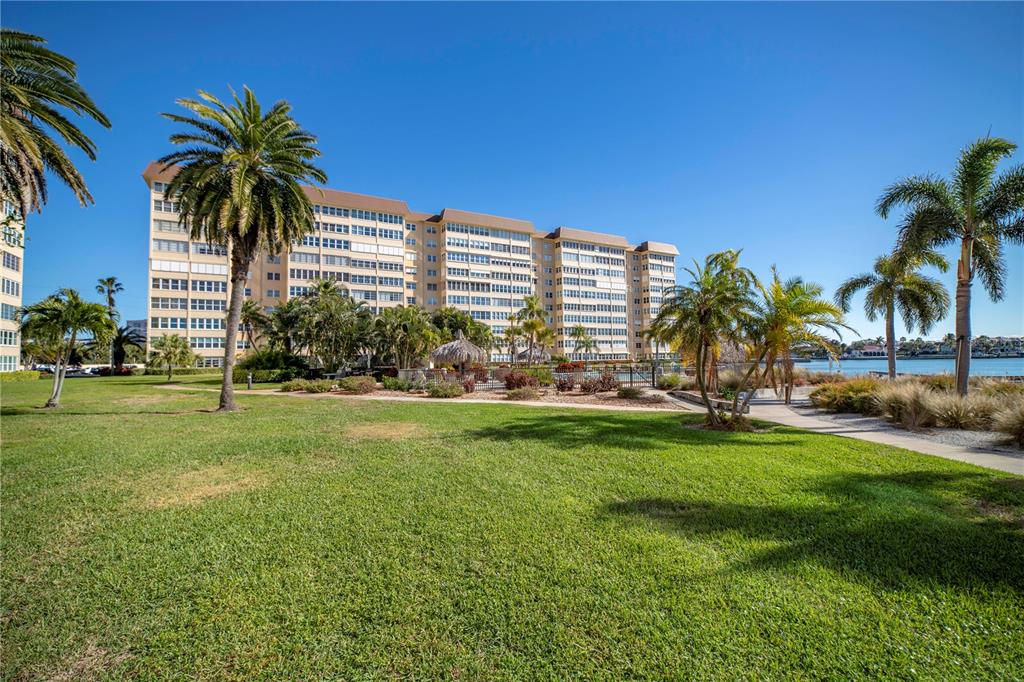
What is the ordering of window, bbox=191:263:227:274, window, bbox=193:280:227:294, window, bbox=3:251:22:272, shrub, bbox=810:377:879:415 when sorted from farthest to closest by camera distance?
window, bbox=193:280:227:294 → window, bbox=191:263:227:274 → window, bbox=3:251:22:272 → shrub, bbox=810:377:879:415

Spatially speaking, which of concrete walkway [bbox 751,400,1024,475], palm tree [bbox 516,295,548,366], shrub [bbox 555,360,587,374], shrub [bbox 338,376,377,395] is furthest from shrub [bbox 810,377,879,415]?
palm tree [bbox 516,295,548,366]

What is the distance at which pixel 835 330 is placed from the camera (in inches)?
455

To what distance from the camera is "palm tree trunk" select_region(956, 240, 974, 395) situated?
14.2m

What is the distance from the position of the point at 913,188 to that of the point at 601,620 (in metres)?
20.4

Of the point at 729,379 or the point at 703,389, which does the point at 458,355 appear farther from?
the point at 703,389

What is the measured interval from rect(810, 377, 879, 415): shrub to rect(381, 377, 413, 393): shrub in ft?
68.2

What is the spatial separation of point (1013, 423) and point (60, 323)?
31.2 metres

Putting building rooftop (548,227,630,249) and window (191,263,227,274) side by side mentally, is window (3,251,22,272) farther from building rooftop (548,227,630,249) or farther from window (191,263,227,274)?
building rooftop (548,227,630,249)

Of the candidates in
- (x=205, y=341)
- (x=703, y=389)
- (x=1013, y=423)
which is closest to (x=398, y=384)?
(x=703, y=389)

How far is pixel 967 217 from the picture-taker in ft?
48.4

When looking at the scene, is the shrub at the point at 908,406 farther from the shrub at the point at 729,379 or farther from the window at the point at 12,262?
the window at the point at 12,262

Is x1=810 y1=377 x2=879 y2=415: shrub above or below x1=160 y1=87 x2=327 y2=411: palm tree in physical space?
below

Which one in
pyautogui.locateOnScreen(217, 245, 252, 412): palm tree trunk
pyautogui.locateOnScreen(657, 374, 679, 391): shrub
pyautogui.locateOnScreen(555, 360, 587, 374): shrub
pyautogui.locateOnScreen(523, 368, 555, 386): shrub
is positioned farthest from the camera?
pyautogui.locateOnScreen(555, 360, 587, 374): shrub

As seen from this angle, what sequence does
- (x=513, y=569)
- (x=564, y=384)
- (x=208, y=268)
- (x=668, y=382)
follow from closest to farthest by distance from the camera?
(x=513, y=569) < (x=564, y=384) < (x=668, y=382) < (x=208, y=268)
